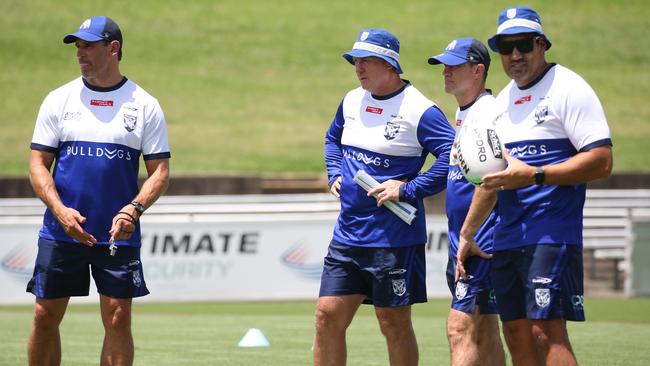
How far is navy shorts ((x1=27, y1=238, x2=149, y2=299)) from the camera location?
7.94m

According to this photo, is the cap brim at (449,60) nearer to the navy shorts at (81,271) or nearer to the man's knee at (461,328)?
the man's knee at (461,328)

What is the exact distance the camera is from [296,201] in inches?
922

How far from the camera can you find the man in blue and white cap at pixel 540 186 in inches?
259

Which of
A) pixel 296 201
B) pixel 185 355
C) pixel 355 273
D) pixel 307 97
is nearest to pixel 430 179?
pixel 355 273

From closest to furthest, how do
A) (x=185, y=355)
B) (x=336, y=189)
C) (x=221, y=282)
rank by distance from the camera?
1. (x=336, y=189)
2. (x=185, y=355)
3. (x=221, y=282)

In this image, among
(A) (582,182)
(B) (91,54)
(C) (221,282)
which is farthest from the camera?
(C) (221,282)

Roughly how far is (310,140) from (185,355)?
26.7 metres

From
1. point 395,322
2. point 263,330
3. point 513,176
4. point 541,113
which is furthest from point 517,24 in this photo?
point 263,330

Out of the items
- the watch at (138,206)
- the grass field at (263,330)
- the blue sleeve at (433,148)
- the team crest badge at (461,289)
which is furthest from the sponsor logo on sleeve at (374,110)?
the grass field at (263,330)

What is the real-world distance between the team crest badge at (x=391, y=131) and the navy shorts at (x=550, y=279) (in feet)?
5.63

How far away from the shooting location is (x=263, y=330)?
13.8m

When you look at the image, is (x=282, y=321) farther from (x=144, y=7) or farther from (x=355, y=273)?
(x=144, y=7)

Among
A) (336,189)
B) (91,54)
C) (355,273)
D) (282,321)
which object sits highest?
(91,54)

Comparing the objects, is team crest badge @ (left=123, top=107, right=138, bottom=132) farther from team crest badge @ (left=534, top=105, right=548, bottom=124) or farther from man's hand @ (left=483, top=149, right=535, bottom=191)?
team crest badge @ (left=534, top=105, right=548, bottom=124)
